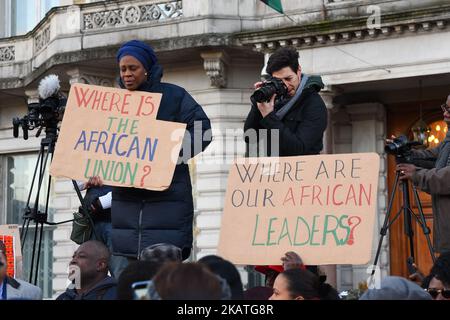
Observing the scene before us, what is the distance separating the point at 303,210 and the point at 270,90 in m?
0.78

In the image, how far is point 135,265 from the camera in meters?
4.32

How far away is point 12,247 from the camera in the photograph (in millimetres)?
8352

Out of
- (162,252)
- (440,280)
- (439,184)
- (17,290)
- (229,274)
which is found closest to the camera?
(229,274)

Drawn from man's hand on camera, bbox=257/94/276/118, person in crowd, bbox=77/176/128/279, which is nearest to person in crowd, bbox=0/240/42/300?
person in crowd, bbox=77/176/128/279

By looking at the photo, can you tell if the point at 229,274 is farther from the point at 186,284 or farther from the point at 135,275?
the point at 186,284

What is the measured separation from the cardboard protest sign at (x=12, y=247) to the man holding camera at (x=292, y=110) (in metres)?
2.97

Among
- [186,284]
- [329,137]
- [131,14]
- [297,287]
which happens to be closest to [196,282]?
[186,284]

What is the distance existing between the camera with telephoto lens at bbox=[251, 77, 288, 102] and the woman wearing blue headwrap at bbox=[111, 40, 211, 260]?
0.44m

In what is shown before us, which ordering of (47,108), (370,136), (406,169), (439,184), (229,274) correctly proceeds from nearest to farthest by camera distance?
(229,274)
(439,184)
(406,169)
(47,108)
(370,136)

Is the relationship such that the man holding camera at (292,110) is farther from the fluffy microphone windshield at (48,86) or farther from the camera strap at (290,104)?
the fluffy microphone windshield at (48,86)
